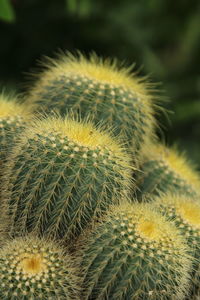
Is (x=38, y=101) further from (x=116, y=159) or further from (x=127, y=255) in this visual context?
Result: (x=127, y=255)

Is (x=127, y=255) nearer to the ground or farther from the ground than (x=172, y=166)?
nearer to the ground

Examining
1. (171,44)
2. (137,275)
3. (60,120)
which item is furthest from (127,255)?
(171,44)

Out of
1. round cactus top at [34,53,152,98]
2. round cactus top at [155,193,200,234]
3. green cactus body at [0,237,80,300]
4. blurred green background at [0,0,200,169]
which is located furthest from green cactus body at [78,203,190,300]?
blurred green background at [0,0,200,169]

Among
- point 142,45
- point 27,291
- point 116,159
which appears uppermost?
point 142,45

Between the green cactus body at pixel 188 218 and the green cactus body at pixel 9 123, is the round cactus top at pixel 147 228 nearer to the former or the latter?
the green cactus body at pixel 188 218

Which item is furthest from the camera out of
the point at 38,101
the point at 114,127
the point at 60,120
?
the point at 38,101

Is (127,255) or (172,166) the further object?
(172,166)

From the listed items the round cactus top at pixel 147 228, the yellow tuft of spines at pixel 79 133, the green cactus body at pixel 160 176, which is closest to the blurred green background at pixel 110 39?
the green cactus body at pixel 160 176
